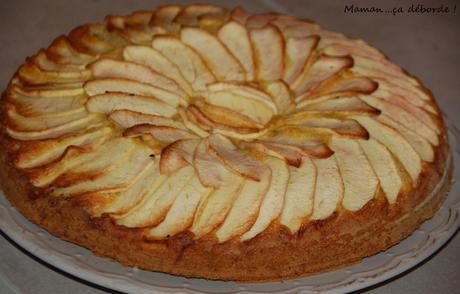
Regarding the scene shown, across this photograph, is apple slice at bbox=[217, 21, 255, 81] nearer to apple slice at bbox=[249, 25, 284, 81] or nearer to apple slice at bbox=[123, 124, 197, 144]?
apple slice at bbox=[249, 25, 284, 81]

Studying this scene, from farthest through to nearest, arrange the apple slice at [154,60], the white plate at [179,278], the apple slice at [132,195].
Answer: the apple slice at [154,60], the apple slice at [132,195], the white plate at [179,278]

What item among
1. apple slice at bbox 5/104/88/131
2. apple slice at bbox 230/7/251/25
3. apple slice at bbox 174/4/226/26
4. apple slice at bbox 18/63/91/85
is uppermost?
apple slice at bbox 174/4/226/26

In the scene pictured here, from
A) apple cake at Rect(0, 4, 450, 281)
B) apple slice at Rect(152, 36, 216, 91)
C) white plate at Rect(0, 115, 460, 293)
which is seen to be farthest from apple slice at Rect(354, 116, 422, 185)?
apple slice at Rect(152, 36, 216, 91)

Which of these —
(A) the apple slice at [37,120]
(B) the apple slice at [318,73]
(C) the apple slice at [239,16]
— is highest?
(C) the apple slice at [239,16]

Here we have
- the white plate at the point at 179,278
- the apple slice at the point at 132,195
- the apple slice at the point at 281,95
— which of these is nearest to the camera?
the white plate at the point at 179,278

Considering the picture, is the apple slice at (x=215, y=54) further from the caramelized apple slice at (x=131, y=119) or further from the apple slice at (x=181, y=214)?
the apple slice at (x=181, y=214)

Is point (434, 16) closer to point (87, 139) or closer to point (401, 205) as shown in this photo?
point (401, 205)

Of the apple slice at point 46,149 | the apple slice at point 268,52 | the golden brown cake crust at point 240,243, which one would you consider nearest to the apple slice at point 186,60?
the apple slice at point 268,52
